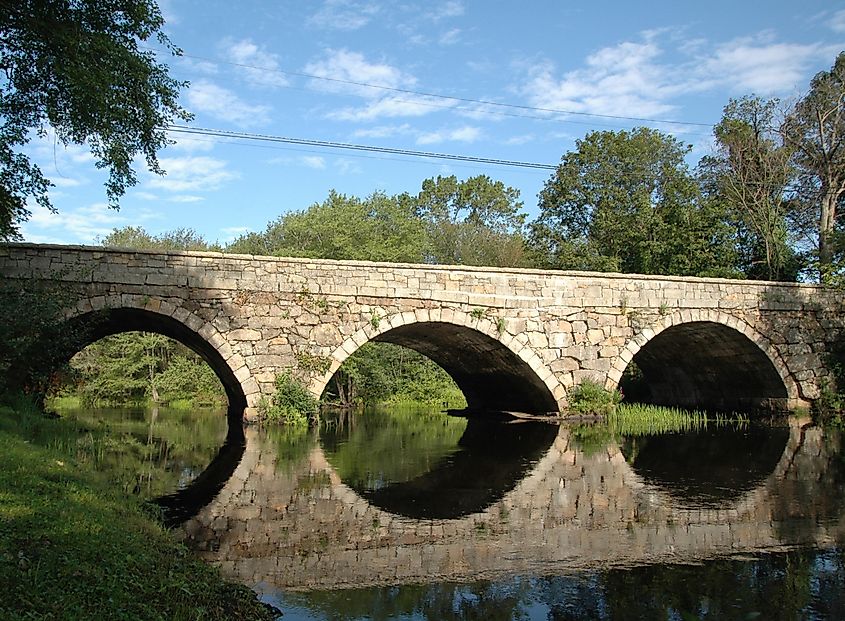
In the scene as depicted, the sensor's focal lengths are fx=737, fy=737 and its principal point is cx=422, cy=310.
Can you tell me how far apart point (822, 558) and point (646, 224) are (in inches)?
858

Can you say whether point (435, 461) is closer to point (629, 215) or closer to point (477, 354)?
point (477, 354)

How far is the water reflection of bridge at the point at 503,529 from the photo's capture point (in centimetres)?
527

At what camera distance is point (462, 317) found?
14.8m

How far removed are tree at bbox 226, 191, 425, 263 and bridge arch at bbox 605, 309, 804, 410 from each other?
12815mm

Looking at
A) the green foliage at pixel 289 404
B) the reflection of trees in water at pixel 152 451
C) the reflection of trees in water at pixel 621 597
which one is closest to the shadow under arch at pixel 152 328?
the green foliage at pixel 289 404

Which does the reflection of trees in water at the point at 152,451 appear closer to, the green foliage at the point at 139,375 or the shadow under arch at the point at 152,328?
the shadow under arch at the point at 152,328

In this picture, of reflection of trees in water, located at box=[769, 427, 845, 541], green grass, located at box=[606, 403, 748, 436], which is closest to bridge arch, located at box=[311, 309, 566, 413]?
green grass, located at box=[606, 403, 748, 436]

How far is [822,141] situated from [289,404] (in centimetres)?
2025

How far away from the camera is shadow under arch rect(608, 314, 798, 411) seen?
658 inches

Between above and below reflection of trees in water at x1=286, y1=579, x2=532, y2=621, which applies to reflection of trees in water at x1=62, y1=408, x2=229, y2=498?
above

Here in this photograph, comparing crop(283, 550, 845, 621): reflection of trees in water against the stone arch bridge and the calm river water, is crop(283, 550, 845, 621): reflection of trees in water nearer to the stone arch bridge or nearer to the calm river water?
the calm river water

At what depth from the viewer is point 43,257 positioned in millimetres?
12531

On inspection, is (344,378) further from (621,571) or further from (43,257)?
(621,571)

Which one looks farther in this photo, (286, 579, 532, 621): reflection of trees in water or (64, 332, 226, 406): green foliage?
(64, 332, 226, 406): green foliage
